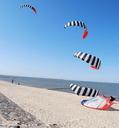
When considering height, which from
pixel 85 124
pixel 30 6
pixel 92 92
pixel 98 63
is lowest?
pixel 85 124

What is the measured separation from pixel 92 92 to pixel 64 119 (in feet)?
8.88

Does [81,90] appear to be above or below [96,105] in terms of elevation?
above

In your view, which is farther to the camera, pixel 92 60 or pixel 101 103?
pixel 101 103

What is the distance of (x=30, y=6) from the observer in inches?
793

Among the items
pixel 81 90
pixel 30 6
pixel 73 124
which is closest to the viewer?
pixel 73 124

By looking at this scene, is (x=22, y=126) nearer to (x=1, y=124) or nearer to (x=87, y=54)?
(x=1, y=124)

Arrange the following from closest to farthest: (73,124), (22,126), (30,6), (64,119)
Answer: (22,126) → (73,124) → (64,119) → (30,6)

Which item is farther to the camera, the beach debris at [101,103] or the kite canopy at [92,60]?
the beach debris at [101,103]

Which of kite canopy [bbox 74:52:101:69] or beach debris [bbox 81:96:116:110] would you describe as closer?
kite canopy [bbox 74:52:101:69]

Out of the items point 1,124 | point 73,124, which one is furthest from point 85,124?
point 1,124

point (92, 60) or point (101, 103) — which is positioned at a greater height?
point (92, 60)

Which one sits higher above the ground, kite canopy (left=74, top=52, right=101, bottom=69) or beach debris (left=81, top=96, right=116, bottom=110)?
kite canopy (left=74, top=52, right=101, bottom=69)

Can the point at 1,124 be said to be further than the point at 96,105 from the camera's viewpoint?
No

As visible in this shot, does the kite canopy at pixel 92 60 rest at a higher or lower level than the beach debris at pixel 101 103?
higher
